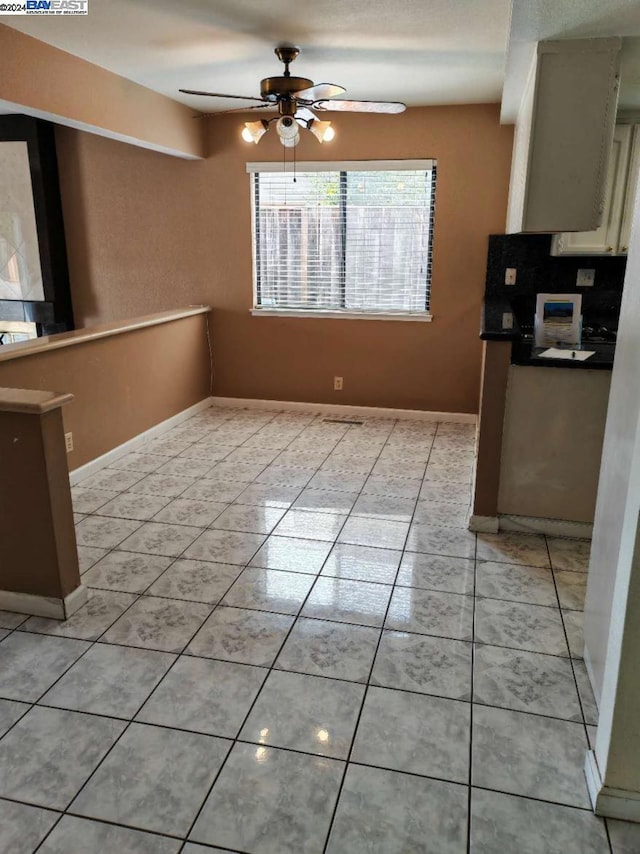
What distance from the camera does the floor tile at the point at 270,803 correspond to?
5.08 feet

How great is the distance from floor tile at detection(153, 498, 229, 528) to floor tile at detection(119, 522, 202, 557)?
0.06m

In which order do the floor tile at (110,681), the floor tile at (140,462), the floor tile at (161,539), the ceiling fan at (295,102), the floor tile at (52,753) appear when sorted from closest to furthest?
the floor tile at (52,753), the floor tile at (110,681), the floor tile at (161,539), the ceiling fan at (295,102), the floor tile at (140,462)

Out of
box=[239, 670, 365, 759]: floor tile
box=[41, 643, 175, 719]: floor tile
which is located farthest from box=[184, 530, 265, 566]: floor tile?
box=[239, 670, 365, 759]: floor tile

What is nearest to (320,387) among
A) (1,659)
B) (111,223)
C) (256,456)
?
(256,456)

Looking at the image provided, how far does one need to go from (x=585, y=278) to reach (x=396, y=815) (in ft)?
12.5

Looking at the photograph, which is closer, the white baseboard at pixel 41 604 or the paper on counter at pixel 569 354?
the white baseboard at pixel 41 604

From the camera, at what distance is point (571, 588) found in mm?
2709

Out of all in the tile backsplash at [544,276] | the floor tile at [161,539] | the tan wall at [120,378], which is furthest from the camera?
the tile backsplash at [544,276]

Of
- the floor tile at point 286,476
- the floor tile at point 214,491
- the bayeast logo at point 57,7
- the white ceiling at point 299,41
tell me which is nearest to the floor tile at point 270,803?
the floor tile at point 214,491

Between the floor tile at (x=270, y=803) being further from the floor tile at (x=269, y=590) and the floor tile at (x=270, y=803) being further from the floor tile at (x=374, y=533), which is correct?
the floor tile at (x=374, y=533)

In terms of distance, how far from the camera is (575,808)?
5.37 feet

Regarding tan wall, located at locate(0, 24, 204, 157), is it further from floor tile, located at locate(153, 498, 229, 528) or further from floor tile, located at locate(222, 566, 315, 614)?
floor tile, located at locate(222, 566, 315, 614)

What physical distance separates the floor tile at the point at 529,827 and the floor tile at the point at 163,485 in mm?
2482

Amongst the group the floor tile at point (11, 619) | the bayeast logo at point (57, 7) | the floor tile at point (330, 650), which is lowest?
the floor tile at point (330, 650)
